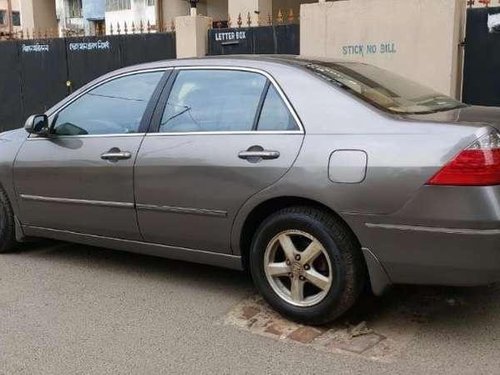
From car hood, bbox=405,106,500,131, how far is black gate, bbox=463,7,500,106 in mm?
4609

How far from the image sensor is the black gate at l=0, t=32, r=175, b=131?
1164 centimetres

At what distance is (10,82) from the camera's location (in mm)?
13430

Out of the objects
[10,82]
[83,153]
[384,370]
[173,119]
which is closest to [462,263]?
[384,370]

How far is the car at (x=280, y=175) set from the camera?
133 inches

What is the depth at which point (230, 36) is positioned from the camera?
10.7m

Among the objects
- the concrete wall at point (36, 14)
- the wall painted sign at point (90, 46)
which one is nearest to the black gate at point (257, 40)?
the wall painted sign at point (90, 46)

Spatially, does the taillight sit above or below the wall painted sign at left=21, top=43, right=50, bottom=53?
below

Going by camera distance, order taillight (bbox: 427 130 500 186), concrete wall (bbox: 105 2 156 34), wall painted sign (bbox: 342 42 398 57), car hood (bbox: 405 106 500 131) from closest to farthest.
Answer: taillight (bbox: 427 130 500 186), car hood (bbox: 405 106 500 131), wall painted sign (bbox: 342 42 398 57), concrete wall (bbox: 105 2 156 34)

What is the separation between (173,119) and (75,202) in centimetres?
105

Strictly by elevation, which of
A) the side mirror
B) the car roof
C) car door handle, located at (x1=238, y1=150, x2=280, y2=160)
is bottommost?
car door handle, located at (x1=238, y1=150, x2=280, y2=160)

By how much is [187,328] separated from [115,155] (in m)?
1.37

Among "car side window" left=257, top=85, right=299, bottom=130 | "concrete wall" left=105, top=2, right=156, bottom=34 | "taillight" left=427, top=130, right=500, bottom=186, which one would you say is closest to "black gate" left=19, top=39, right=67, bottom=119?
"car side window" left=257, top=85, right=299, bottom=130

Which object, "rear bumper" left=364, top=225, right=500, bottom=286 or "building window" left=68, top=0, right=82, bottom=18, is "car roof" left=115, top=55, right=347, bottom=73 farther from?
"building window" left=68, top=0, right=82, bottom=18

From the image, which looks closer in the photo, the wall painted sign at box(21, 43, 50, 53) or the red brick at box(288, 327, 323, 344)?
the red brick at box(288, 327, 323, 344)
